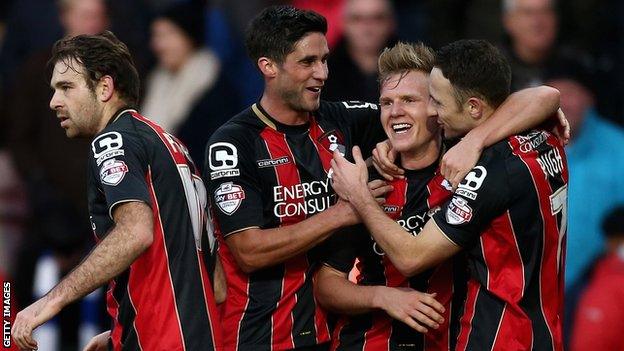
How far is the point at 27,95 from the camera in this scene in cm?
1046

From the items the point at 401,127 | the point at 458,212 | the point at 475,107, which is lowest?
the point at 458,212

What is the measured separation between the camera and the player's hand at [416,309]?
19.9 feet

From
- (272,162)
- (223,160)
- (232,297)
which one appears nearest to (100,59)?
(223,160)

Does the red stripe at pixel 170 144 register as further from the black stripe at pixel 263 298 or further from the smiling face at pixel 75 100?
the black stripe at pixel 263 298

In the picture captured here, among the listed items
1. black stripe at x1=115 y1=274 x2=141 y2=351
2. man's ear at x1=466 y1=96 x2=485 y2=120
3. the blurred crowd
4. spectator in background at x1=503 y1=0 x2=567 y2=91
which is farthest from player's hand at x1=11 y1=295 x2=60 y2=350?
spectator in background at x1=503 y1=0 x2=567 y2=91

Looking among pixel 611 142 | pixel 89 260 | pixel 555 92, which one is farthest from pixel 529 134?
pixel 611 142

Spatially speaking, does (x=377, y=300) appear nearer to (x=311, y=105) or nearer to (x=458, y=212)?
(x=458, y=212)

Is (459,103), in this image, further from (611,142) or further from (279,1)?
(279,1)

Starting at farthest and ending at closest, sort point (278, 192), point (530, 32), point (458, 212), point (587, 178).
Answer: point (530, 32)
point (587, 178)
point (278, 192)
point (458, 212)

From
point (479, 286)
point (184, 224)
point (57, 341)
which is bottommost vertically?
point (57, 341)

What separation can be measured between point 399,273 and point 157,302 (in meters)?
1.14

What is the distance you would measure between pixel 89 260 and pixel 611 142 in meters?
5.28

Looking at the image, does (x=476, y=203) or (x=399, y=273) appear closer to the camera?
(x=476, y=203)

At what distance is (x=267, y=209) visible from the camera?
654 cm
